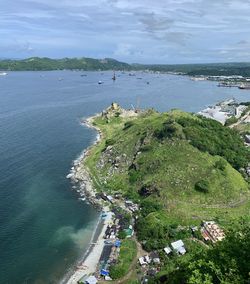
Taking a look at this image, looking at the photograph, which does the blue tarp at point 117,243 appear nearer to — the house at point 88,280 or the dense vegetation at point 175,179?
the dense vegetation at point 175,179

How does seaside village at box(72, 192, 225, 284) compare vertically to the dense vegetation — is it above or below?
below

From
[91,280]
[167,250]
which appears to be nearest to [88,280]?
Answer: [91,280]

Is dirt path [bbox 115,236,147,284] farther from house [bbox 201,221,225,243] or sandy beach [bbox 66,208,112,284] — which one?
house [bbox 201,221,225,243]

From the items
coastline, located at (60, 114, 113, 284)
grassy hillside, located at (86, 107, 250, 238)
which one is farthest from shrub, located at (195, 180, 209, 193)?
coastline, located at (60, 114, 113, 284)

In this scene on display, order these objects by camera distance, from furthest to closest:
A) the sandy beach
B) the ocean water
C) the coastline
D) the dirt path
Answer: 1. the ocean water
2. the coastline
3. the sandy beach
4. the dirt path

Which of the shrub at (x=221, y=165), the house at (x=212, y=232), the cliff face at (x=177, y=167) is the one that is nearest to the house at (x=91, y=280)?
the house at (x=212, y=232)

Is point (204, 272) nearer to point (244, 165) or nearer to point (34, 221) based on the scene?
point (34, 221)

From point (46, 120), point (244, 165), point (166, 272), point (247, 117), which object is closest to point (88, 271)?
point (166, 272)
